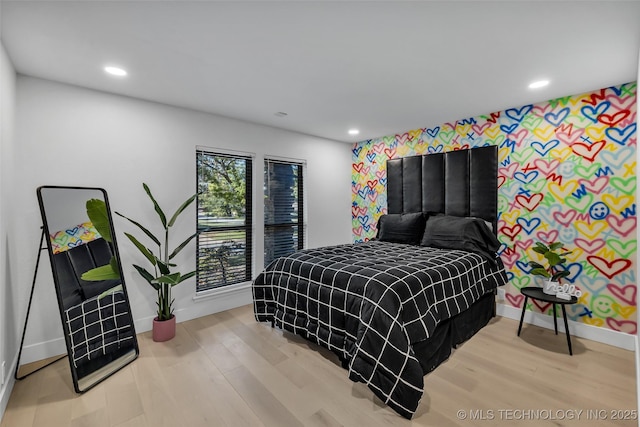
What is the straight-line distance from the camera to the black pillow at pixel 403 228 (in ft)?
12.3

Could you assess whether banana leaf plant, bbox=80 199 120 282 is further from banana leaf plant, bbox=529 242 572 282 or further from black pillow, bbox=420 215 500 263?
banana leaf plant, bbox=529 242 572 282

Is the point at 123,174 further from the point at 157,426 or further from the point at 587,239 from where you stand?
the point at 587,239

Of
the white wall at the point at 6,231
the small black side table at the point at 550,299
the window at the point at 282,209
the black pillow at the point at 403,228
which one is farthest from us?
the window at the point at 282,209

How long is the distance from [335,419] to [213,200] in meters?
2.64

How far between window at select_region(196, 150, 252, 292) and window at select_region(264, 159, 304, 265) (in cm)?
29

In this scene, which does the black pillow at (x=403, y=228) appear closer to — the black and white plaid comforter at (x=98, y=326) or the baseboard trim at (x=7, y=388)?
the black and white plaid comforter at (x=98, y=326)

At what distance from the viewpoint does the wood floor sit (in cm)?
176

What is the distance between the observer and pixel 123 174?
9.30 feet

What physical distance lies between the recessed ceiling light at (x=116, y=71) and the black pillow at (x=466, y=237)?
3434 mm

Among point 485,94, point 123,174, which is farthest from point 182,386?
point 485,94

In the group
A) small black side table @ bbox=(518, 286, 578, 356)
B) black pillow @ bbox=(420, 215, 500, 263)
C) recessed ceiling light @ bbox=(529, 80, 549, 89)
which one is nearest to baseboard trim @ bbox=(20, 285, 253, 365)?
black pillow @ bbox=(420, 215, 500, 263)

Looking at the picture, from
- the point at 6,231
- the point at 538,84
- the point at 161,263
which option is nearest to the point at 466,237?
the point at 538,84

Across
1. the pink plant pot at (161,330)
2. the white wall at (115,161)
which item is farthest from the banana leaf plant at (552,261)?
the pink plant pot at (161,330)

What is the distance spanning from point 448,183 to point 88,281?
3.94 m
